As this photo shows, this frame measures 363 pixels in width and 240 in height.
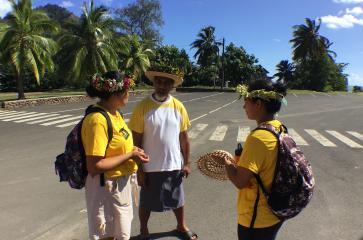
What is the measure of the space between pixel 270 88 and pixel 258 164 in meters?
0.54

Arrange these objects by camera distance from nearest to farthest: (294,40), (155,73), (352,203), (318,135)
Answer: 1. (155,73)
2. (352,203)
3. (318,135)
4. (294,40)

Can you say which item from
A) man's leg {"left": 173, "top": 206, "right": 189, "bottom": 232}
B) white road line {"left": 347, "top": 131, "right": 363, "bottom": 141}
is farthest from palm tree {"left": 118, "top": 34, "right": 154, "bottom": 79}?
man's leg {"left": 173, "top": 206, "right": 189, "bottom": 232}

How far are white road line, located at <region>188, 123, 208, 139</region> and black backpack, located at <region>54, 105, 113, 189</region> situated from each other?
9.31 meters

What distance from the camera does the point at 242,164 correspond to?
2523 millimetres

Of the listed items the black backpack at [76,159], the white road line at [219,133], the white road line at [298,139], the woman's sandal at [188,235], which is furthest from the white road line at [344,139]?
the black backpack at [76,159]

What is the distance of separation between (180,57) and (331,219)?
55.7 meters

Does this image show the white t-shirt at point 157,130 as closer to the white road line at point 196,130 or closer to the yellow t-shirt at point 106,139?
the yellow t-shirt at point 106,139

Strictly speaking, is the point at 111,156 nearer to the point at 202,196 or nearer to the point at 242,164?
the point at 242,164

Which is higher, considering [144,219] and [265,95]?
[265,95]

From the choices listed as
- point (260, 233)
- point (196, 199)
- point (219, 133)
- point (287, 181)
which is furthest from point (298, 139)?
point (287, 181)

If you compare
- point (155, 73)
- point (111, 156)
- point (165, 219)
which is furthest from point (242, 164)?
point (165, 219)

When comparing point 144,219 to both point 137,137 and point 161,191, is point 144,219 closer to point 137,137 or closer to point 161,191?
point 161,191

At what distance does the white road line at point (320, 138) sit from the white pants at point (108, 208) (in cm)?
929

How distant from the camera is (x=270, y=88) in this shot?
8.74ft
